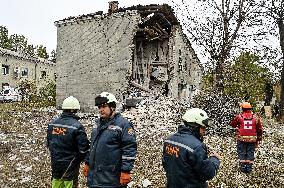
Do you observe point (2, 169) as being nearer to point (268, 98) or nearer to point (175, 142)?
point (175, 142)

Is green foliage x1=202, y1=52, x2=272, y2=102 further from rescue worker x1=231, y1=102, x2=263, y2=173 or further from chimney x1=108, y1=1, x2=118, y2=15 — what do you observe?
rescue worker x1=231, y1=102, x2=263, y2=173

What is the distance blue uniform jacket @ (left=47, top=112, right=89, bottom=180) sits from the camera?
541 centimetres

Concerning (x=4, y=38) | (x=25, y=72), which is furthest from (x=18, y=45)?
(x=25, y=72)

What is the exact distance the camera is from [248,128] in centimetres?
852

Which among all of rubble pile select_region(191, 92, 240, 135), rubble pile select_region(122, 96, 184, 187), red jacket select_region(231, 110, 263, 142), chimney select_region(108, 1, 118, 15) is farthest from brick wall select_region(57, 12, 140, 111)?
red jacket select_region(231, 110, 263, 142)

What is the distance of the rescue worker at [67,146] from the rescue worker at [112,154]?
74 centimetres

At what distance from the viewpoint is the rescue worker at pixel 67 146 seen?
5.41m

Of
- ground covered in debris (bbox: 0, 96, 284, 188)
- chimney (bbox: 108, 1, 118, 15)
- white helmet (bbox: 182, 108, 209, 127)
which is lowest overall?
ground covered in debris (bbox: 0, 96, 284, 188)

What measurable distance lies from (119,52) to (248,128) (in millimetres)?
12403

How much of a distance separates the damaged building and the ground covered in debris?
12.0 feet

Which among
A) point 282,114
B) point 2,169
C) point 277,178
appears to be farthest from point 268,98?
point 2,169

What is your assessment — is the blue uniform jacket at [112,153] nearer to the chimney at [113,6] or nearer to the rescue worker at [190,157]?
the rescue worker at [190,157]

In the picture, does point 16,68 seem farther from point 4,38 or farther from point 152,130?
point 152,130

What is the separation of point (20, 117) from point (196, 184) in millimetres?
14756
